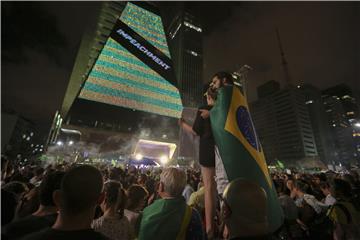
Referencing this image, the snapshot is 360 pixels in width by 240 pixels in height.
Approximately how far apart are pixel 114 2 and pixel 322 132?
127 meters

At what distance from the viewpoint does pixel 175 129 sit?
192 ft

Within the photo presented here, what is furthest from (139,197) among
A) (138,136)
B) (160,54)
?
(160,54)

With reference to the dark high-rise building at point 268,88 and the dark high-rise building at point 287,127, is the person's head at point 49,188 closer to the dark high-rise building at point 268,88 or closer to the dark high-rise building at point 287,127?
the dark high-rise building at point 287,127

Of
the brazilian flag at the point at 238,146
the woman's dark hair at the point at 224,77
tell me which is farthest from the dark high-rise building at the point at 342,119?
the brazilian flag at the point at 238,146

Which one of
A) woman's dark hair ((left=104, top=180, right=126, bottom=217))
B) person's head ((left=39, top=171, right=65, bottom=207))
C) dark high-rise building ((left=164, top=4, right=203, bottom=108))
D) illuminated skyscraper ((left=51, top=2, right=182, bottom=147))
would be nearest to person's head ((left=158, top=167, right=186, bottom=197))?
woman's dark hair ((left=104, top=180, right=126, bottom=217))

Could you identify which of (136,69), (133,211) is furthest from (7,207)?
(136,69)

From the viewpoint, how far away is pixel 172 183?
5.87 ft

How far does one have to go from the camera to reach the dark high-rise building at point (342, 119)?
95887 mm

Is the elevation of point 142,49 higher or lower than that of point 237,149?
higher

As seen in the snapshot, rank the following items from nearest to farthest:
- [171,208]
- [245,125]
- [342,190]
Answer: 1. [171,208]
2. [245,125]
3. [342,190]

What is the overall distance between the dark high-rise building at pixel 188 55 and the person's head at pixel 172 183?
9380 cm

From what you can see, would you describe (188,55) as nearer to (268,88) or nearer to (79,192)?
(268,88)

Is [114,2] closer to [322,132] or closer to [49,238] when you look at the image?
[49,238]

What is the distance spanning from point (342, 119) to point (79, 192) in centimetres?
15388
